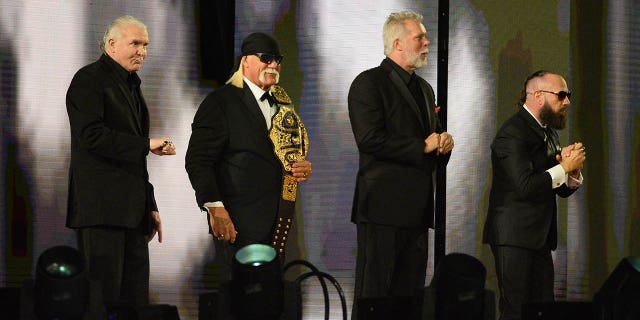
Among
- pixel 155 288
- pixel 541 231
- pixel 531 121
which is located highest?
pixel 531 121

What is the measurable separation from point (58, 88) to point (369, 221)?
2125 mm

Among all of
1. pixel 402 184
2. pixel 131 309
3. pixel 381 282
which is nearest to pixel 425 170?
pixel 402 184

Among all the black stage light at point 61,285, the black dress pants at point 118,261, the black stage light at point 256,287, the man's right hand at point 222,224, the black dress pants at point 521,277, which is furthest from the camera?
the black dress pants at point 521,277

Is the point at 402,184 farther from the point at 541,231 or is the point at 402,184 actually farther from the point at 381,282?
the point at 541,231

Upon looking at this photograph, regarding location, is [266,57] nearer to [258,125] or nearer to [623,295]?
[258,125]

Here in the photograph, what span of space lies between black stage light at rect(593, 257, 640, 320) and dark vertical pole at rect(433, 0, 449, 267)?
1532 millimetres

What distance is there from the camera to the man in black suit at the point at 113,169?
507 centimetres

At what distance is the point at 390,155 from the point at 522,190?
0.85 metres

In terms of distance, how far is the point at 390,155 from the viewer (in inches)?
210

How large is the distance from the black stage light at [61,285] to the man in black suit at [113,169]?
0.73 meters

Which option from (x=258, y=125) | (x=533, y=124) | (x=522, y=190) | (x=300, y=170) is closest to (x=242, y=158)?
(x=258, y=125)

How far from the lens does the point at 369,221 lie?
17.6 feet

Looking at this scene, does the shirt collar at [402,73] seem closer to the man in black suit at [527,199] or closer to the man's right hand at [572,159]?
the man in black suit at [527,199]

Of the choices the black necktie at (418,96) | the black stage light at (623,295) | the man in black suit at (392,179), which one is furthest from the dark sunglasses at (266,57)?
the black stage light at (623,295)
